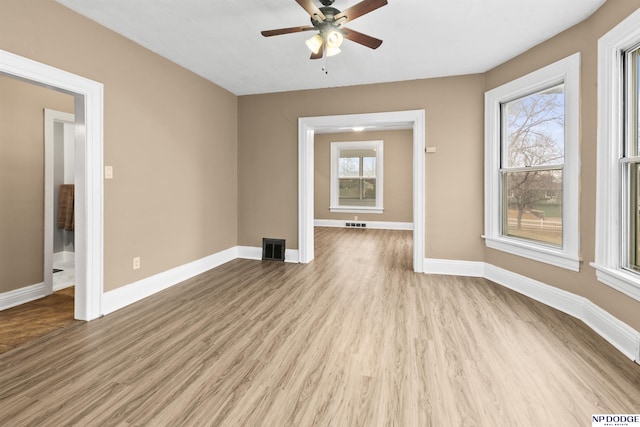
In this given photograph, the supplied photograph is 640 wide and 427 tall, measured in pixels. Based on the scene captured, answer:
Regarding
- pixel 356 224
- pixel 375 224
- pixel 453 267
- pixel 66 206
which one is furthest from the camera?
pixel 356 224

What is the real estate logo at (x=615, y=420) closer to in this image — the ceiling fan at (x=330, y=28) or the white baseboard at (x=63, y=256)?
the ceiling fan at (x=330, y=28)

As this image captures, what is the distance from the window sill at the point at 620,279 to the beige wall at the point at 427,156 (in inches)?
64.0

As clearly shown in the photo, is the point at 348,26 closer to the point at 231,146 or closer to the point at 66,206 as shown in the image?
the point at 231,146

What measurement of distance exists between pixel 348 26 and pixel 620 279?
3.07m

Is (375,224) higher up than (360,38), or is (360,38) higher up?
(360,38)

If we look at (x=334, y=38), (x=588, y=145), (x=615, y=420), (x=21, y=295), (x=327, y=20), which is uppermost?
(x=327, y=20)

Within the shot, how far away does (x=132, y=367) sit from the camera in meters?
2.07

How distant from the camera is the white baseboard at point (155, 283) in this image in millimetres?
3016

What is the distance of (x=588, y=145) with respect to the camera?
8.98ft

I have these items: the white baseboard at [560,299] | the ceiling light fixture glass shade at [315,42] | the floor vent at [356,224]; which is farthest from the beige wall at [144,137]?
the floor vent at [356,224]

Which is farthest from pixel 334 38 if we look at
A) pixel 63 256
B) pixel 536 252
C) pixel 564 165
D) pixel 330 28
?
pixel 63 256

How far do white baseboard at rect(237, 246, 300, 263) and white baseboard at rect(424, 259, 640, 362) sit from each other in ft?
6.42

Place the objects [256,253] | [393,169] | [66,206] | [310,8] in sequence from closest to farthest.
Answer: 1. [310,8]
2. [66,206]
3. [256,253]
4. [393,169]

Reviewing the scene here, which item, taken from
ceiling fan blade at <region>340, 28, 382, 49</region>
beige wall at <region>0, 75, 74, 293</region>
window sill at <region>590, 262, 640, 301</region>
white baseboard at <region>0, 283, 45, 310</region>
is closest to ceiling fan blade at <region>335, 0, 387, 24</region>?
ceiling fan blade at <region>340, 28, 382, 49</region>
